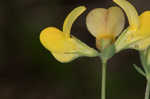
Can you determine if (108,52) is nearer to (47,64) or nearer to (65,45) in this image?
(65,45)

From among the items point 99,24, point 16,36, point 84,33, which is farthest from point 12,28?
point 99,24

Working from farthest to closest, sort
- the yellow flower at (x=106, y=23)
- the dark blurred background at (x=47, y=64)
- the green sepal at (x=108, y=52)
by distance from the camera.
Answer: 1. the dark blurred background at (x=47, y=64)
2. the yellow flower at (x=106, y=23)
3. the green sepal at (x=108, y=52)

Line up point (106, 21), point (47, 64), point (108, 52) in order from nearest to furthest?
point (108, 52) < point (106, 21) < point (47, 64)

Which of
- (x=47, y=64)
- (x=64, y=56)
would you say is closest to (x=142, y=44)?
(x=64, y=56)

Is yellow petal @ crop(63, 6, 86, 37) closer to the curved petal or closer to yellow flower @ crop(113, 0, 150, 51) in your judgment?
the curved petal

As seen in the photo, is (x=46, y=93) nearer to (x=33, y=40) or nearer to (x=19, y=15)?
(x=33, y=40)

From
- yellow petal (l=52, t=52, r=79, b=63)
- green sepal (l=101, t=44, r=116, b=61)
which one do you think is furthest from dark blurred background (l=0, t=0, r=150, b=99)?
green sepal (l=101, t=44, r=116, b=61)

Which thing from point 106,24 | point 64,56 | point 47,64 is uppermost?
point 106,24

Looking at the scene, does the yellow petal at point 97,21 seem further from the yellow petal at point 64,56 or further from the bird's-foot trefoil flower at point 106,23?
the yellow petal at point 64,56

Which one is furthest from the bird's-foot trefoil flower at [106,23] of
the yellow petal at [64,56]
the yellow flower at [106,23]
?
the yellow petal at [64,56]
